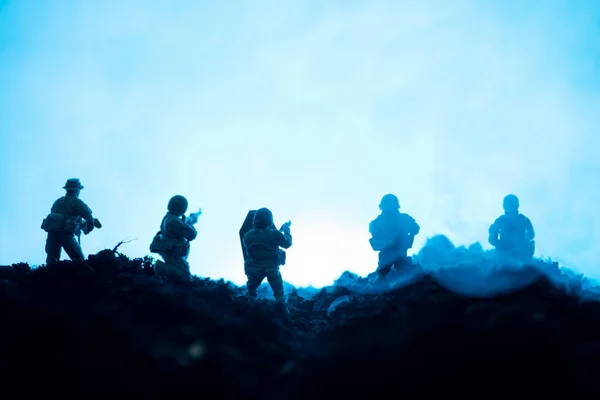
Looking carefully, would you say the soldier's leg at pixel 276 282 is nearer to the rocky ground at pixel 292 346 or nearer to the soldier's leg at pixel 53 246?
the rocky ground at pixel 292 346

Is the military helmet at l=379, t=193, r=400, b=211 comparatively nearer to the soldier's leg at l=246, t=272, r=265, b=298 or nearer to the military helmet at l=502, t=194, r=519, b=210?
the military helmet at l=502, t=194, r=519, b=210

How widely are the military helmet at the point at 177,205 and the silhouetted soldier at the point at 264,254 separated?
1.63m

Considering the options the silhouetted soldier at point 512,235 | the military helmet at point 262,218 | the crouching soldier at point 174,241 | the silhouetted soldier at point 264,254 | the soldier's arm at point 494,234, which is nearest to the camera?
the crouching soldier at point 174,241

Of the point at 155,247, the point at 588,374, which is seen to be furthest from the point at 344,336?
the point at 155,247

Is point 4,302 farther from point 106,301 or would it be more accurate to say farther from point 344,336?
point 344,336

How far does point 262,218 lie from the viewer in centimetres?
1197

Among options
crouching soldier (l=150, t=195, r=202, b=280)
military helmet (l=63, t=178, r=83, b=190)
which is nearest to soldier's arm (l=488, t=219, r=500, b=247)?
crouching soldier (l=150, t=195, r=202, b=280)

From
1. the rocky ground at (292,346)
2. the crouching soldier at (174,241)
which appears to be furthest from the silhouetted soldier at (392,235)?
the rocky ground at (292,346)

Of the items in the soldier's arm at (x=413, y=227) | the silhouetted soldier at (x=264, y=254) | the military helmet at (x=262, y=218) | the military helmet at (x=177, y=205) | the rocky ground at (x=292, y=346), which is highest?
the soldier's arm at (x=413, y=227)

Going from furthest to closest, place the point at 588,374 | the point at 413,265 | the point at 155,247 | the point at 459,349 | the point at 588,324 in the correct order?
the point at 413,265, the point at 155,247, the point at 588,324, the point at 459,349, the point at 588,374

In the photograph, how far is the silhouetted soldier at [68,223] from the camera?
Answer: 12.0 metres

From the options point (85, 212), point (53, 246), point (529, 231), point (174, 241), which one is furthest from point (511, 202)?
point (53, 246)

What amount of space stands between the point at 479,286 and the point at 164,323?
450cm

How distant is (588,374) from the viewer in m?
4.94
